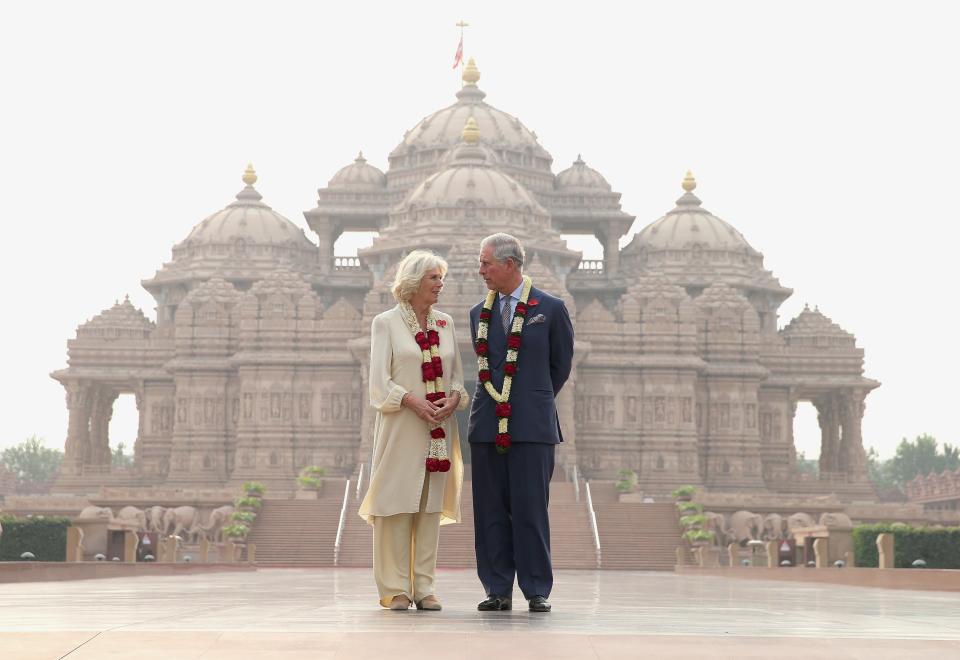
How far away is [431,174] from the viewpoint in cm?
8656

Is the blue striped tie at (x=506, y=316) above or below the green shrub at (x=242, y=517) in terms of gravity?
above

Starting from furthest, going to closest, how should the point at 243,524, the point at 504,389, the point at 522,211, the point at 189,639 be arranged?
→ the point at 522,211 → the point at 243,524 → the point at 504,389 → the point at 189,639

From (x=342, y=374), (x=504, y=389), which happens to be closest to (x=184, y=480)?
(x=342, y=374)

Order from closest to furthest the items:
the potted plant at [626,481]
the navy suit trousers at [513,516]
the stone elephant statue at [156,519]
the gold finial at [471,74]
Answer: the navy suit trousers at [513,516]
the stone elephant statue at [156,519]
the potted plant at [626,481]
the gold finial at [471,74]

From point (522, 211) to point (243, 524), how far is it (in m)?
27.8

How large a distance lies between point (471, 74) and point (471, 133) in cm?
1327

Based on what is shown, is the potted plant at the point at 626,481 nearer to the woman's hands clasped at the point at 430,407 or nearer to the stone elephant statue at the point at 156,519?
the stone elephant statue at the point at 156,519

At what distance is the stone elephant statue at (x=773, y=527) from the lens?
55719 millimetres

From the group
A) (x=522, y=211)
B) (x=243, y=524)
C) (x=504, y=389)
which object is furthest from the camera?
(x=522, y=211)

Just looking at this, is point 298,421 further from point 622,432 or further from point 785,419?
point 785,419

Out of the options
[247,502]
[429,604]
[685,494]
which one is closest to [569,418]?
[685,494]

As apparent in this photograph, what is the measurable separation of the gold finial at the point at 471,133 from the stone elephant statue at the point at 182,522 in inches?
1152

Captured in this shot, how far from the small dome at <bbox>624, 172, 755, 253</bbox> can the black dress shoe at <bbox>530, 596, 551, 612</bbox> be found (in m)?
74.1

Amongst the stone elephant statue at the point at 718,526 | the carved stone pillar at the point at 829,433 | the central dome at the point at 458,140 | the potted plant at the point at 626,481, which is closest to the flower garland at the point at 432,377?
the stone elephant statue at the point at 718,526
